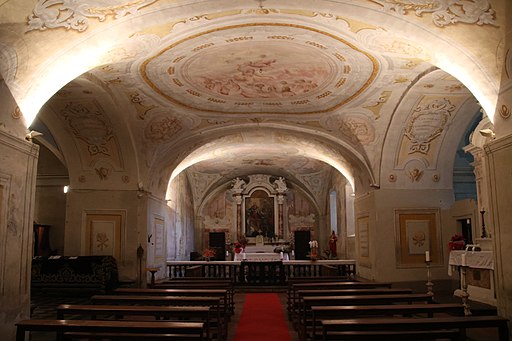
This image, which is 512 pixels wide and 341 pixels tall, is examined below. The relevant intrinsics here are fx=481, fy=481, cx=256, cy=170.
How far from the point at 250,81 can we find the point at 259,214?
15012mm

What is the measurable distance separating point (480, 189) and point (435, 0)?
19.5ft

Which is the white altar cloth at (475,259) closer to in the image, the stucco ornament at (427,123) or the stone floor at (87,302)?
the stone floor at (87,302)

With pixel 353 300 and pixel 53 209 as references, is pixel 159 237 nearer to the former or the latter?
pixel 53 209

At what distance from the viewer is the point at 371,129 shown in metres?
13.4

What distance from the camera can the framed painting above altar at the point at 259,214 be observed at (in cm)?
2526

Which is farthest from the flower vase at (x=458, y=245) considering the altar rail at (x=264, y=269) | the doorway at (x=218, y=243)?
the doorway at (x=218, y=243)

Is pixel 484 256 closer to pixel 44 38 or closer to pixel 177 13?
pixel 177 13

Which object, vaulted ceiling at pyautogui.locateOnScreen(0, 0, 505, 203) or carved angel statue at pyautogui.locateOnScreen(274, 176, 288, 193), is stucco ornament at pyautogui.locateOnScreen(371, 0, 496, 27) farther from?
carved angel statue at pyautogui.locateOnScreen(274, 176, 288, 193)

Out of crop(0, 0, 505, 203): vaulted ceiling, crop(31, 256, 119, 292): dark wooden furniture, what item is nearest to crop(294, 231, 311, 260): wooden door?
crop(0, 0, 505, 203): vaulted ceiling

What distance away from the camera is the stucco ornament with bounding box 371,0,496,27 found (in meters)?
6.66

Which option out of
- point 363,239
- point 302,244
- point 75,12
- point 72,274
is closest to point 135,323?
point 75,12

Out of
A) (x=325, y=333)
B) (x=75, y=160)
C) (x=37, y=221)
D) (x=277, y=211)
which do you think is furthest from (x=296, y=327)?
(x=277, y=211)

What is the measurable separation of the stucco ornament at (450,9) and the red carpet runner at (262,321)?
533cm

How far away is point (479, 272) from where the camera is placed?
10.3 meters
